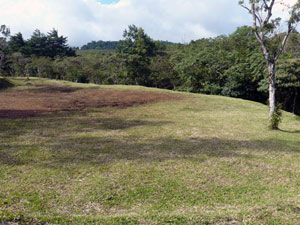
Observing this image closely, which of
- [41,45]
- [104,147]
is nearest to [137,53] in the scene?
[41,45]

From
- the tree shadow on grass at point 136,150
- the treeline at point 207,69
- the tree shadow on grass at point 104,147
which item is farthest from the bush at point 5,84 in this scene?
the tree shadow on grass at point 136,150

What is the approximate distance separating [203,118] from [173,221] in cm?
833

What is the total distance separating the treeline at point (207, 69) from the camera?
20.7m

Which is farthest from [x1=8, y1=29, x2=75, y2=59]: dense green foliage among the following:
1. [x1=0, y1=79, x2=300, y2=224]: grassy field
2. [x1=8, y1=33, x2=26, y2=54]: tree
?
[x1=0, y1=79, x2=300, y2=224]: grassy field

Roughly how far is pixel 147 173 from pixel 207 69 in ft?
65.0

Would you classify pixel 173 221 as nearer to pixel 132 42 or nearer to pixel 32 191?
pixel 32 191

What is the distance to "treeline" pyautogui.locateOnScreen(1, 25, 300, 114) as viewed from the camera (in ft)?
68.0

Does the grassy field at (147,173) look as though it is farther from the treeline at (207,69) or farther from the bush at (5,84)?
the bush at (5,84)

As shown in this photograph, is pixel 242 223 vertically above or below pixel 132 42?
below

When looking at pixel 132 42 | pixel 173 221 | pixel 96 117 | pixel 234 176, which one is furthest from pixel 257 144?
pixel 132 42

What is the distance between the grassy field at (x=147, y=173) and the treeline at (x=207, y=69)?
6521 millimetres

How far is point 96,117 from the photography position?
35.7ft

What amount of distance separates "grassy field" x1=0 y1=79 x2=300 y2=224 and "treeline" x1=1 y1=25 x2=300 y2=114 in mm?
6521

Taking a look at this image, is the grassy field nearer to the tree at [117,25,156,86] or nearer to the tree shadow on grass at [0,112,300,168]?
the tree shadow on grass at [0,112,300,168]
